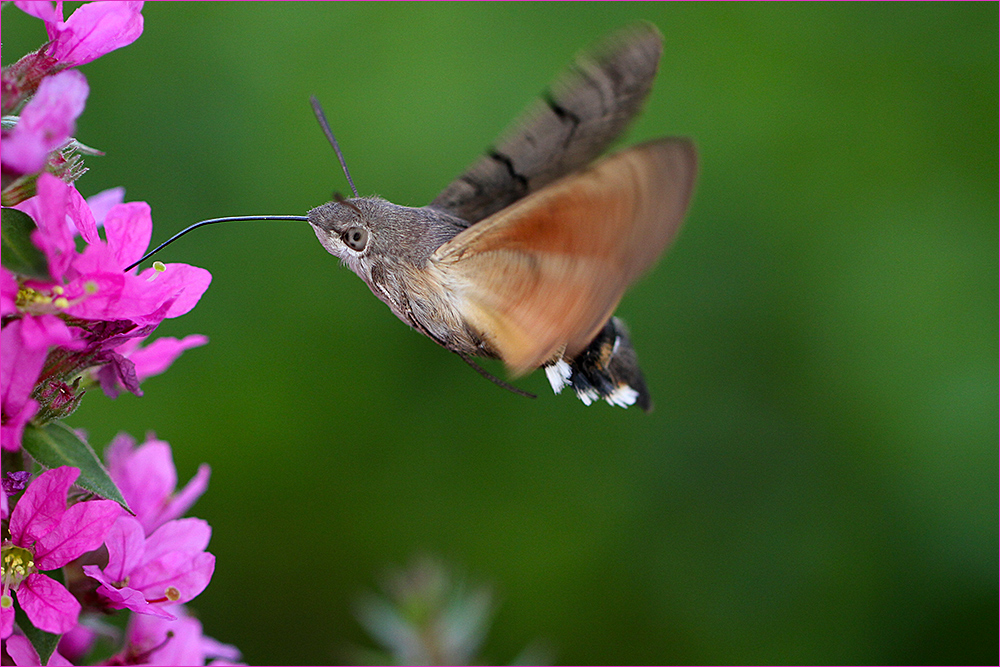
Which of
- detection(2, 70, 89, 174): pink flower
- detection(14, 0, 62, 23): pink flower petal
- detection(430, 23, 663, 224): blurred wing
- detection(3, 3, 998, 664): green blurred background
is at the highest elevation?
detection(430, 23, 663, 224): blurred wing

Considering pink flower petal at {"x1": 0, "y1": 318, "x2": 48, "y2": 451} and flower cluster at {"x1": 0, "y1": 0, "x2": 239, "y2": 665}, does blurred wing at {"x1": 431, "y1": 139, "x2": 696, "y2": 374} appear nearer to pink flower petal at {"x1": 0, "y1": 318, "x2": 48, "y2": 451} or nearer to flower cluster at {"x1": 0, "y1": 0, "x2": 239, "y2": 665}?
flower cluster at {"x1": 0, "y1": 0, "x2": 239, "y2": 665}

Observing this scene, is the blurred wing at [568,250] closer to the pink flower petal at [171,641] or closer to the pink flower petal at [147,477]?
the pink flower petal at [147,477]

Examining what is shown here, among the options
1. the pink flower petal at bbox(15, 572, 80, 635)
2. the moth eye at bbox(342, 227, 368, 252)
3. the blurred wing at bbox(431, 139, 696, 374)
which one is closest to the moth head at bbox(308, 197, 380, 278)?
the moth eye at bbox(342, 227, 368, 252)

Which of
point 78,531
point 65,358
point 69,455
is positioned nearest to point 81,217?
point 65,358

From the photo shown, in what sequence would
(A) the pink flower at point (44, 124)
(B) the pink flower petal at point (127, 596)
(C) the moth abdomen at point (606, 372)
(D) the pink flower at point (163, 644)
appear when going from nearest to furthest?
1. (A) the pink flower at point (44, 124)
2. (B) the pink flower petal at point (127, 596)
3. (D) the pink flower at point (163, 644)
4. (C) the moth abdomen at point (606, 372)

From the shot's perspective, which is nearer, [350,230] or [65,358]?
[65,358]

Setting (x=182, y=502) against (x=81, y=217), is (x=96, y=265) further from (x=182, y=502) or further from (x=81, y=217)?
(x=182, y=502)

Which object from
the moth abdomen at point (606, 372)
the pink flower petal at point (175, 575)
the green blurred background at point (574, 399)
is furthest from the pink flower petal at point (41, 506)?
the green blurred background at point (574, 399)

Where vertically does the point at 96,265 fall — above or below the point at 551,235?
below
